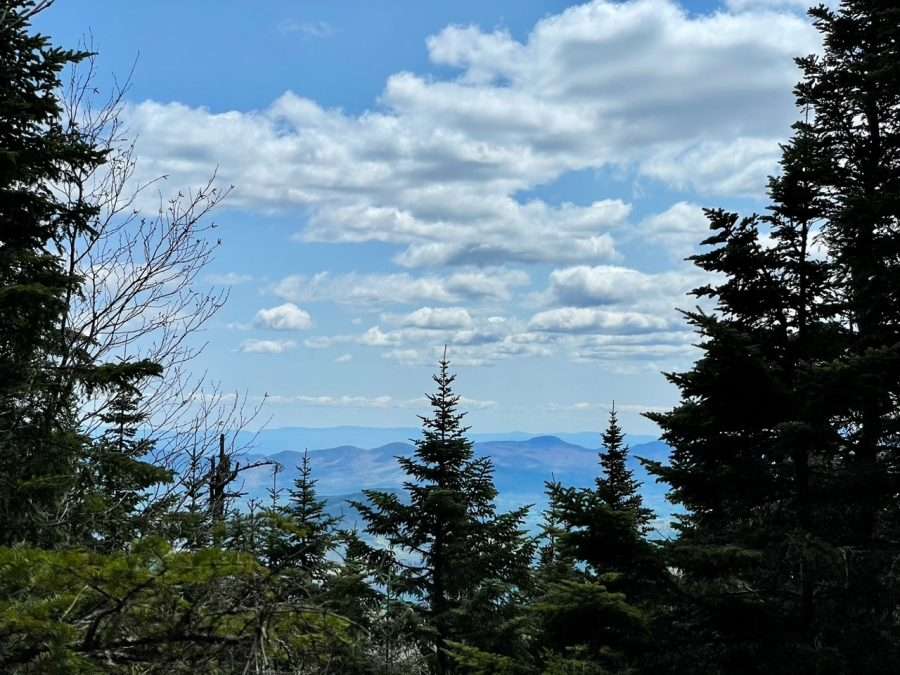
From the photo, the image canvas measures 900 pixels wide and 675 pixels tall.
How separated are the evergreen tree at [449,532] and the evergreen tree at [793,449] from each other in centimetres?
925

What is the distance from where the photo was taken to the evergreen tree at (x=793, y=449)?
Answer: 9438 millimetres

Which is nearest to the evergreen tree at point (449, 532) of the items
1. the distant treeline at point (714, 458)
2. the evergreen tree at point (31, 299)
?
the distant treeline at point (714, 458)

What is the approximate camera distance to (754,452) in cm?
1046

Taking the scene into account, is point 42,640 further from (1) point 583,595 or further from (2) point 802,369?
(2) point 802,369

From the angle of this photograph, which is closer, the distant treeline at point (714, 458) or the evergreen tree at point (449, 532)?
the distant treeline at point (714, 458)

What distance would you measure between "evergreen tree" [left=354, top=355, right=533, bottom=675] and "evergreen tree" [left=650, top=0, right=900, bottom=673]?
364 inches

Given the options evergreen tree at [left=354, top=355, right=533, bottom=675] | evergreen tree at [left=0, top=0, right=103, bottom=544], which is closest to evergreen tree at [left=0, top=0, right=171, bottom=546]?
evergreen tree at [left=0, top=0, right=103, bottom=544]

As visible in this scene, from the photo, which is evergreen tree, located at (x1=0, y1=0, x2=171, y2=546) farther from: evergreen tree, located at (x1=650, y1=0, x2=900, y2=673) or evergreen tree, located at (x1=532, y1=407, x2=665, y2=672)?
evergreen tree, located at (x1=650, y1=0, x2=900, y2=673)

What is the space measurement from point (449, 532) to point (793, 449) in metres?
12.0

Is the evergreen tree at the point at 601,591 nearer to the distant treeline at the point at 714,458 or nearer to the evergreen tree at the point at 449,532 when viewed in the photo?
the distant treeline at the point at 714,458

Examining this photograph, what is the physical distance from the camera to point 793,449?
33.3 feet

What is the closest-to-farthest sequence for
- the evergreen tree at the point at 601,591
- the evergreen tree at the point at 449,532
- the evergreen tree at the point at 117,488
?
the evergreen tree at the point at 601,591 < the evergreen tree at the point at 117,488 < the evergreen tree at the point at 449,532

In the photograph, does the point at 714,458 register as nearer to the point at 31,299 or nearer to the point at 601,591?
the point at 601,591

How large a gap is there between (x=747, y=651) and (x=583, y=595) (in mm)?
2436
